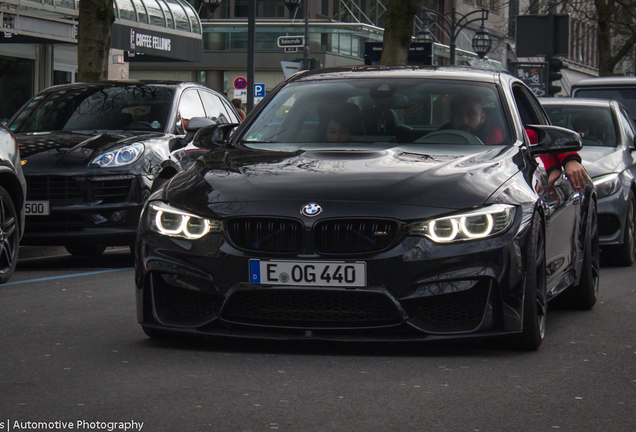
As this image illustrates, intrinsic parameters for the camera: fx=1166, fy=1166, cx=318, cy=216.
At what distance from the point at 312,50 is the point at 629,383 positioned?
154ft

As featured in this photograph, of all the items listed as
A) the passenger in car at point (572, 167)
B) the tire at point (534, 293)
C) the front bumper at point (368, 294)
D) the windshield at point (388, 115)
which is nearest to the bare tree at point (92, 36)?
the windshield at point (388, 115)

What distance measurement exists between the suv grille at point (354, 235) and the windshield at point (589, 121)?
7.18 m

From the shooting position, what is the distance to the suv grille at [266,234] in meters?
5.30

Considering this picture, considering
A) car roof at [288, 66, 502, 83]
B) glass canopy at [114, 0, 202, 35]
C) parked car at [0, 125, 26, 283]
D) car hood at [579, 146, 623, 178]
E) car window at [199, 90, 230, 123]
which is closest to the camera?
car roof at [288, 66, 502, 83]

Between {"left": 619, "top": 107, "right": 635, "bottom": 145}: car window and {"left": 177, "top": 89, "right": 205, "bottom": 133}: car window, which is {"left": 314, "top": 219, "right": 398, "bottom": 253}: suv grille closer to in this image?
{"left": 177, "top": 89, "right": 205, "bottom": 133}: car window

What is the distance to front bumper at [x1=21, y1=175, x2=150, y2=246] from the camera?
32.7ft

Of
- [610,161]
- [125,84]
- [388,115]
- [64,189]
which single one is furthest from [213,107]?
[388,115]

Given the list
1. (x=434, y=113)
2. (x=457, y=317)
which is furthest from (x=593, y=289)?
(x=457, y=317)

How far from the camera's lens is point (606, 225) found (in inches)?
430

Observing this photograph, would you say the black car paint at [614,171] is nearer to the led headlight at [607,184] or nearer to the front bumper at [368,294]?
the led headlight at [607,184]

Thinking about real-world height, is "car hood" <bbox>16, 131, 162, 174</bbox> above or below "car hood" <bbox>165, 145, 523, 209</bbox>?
below

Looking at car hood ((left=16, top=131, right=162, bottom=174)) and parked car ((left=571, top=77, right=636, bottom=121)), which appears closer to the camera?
car hood ((left=16, top=131, right=162, bottom=174))

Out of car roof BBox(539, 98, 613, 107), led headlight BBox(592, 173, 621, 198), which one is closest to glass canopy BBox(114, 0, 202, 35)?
car roof BBox(539, 98, 613, 107)

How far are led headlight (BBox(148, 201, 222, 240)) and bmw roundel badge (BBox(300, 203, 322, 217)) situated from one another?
1.31ft
